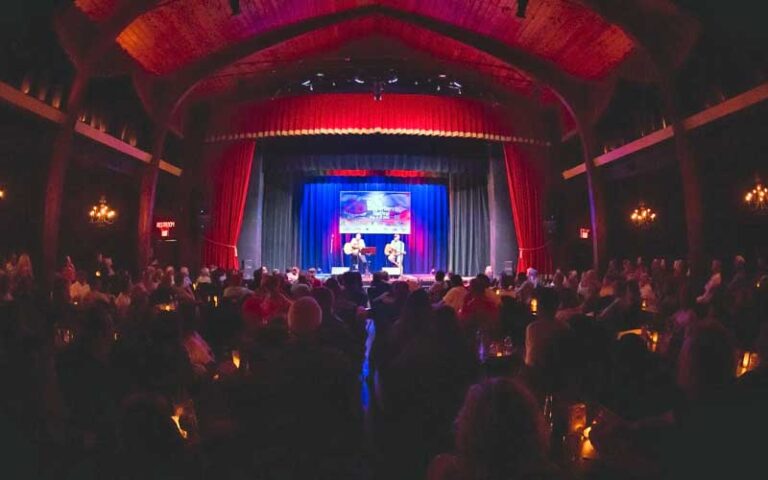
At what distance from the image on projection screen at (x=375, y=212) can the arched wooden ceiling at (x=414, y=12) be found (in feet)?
24.2

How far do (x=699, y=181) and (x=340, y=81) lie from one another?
7345mm

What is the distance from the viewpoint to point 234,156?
15016mm

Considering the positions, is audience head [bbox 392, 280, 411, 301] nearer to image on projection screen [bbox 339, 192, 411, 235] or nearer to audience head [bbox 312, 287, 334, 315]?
audience head [bbox 312, 287, 334, 315]

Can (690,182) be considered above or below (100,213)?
above

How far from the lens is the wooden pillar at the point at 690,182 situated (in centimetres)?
848

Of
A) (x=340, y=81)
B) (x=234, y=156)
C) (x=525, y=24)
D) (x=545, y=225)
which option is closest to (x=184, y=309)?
(x=525, y=24)

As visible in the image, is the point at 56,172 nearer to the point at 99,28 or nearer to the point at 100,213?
the point at 99,28

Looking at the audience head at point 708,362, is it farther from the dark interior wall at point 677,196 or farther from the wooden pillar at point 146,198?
the wooden pillar at point 146,198

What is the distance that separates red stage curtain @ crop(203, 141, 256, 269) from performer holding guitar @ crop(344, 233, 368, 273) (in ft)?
11.4

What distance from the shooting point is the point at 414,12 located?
10.7 metres

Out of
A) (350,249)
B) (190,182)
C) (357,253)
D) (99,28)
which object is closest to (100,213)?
(190,182)

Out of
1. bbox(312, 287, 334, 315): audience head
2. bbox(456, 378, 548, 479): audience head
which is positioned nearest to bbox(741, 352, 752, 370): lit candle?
bbox(312, 287, 334, 315): audience head

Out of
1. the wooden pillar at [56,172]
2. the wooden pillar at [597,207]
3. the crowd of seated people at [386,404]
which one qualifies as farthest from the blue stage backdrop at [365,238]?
the crowd of seated people at [386,404]

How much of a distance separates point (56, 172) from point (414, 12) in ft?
21.3
